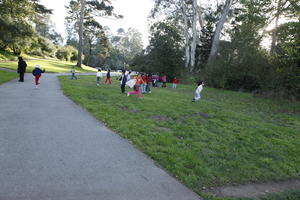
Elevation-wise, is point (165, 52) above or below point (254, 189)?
above

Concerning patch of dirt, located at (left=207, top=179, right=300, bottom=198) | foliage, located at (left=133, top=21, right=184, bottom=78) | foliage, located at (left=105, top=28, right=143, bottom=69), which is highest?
foliage, located at (left=105, top=28, right=143, bottom=69)

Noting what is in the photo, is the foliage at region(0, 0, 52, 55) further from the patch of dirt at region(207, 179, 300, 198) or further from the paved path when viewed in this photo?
the patch of dirt at region(207, 179, 300, 198)

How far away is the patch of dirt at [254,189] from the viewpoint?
11.6ft

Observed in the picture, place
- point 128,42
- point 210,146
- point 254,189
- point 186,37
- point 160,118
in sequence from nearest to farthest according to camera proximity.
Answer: point 254,189, point 210,146, point 160,118, point 186,37, point 128,42

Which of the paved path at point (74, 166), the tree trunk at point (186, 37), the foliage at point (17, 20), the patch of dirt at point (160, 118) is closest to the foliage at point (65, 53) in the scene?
the foliage at point (17, 20)

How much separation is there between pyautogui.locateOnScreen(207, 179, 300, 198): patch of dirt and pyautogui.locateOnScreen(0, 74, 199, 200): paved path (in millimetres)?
563

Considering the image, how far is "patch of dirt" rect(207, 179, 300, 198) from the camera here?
3.52 m

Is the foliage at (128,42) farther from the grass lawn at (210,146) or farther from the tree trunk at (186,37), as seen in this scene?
the grass lawn at (210,146)

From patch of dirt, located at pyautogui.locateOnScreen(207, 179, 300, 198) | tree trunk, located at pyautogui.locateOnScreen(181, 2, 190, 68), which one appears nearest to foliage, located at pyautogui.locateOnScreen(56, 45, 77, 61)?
tree trunk, located at pyautogui.locateOnScreen(181, 2, 190, 68)

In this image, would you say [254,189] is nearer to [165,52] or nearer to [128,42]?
[165,52]

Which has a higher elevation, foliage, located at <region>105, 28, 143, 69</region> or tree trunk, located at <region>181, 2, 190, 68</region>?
foliage, located at <region>105, 28, 143, 69</region>

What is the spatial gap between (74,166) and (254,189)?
10.5 ft

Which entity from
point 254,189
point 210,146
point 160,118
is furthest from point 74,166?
point 160,118

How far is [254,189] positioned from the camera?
3752 millimetres
